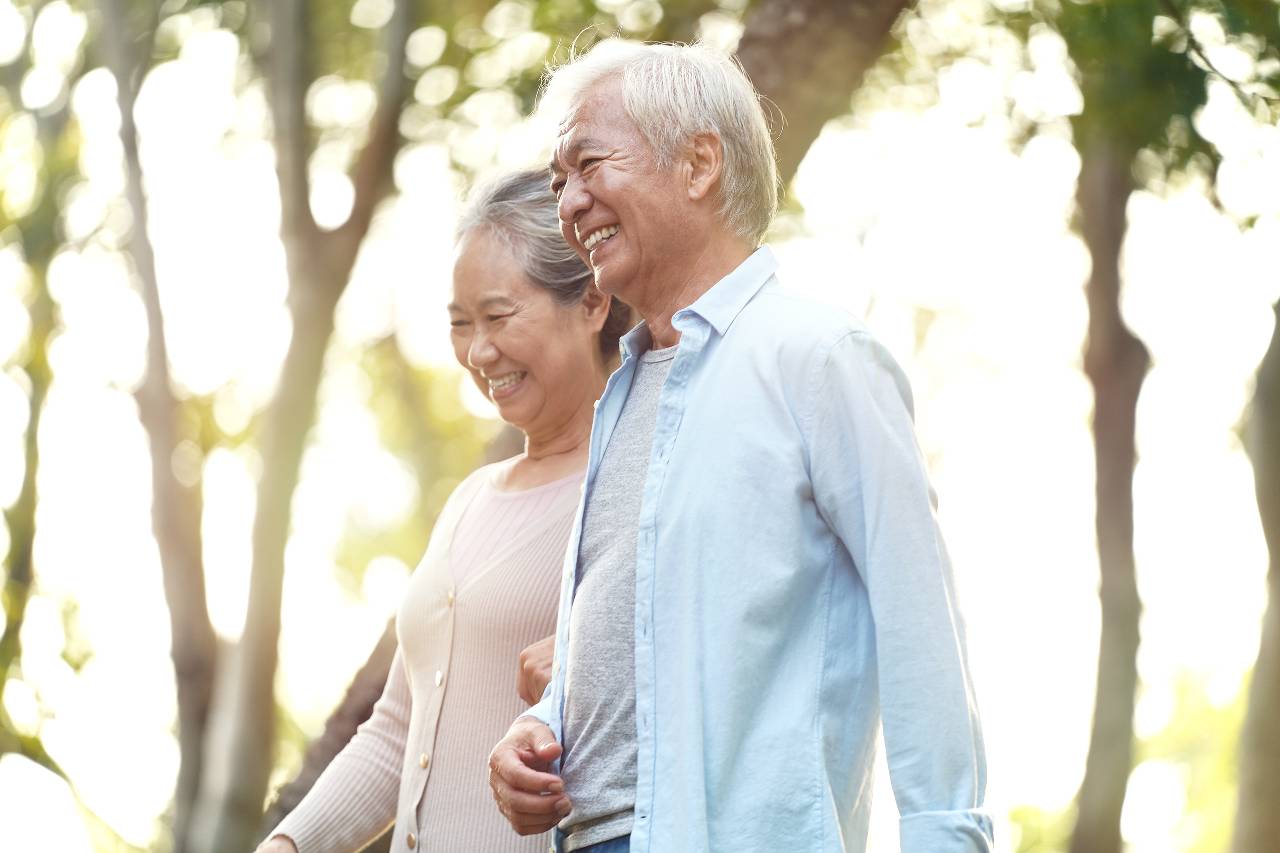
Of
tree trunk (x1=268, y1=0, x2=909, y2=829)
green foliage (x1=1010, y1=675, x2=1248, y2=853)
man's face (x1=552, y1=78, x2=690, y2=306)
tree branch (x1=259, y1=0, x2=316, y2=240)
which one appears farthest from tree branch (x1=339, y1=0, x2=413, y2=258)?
green foliage (x1=1010, y1=675, x2=1248, y2=853)

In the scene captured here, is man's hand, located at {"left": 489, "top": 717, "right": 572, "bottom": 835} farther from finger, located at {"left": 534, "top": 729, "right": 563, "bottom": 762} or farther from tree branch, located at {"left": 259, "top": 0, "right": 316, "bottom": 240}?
tree branch, located at {"left": 259, "top": 0, "right": 316, "bottom": 240}

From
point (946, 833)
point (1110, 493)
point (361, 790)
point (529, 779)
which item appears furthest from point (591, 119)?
point (1110, 493)

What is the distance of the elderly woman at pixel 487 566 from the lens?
2.69 meters

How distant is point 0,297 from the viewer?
29.7 ft

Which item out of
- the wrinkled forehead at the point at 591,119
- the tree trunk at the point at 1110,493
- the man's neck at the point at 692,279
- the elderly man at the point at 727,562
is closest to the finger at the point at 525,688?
the elderly man at the point at 727,562

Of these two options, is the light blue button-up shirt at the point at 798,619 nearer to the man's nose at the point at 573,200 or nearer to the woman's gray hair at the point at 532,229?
the man's nose at the point at 573,200

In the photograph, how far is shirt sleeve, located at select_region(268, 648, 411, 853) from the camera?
113 inches

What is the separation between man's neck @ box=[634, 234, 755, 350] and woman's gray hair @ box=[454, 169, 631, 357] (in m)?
0.47

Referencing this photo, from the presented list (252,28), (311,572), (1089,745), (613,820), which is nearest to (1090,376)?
(1089,745)

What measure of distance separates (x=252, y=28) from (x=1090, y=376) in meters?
5.37

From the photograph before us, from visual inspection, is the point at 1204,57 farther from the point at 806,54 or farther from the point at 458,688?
the point at 458,688

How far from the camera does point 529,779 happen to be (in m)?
2.19

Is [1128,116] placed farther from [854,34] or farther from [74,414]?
[74,414]

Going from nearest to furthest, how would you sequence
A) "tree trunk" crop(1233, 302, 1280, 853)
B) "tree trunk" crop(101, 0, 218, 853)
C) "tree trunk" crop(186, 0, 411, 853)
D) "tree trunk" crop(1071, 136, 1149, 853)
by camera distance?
"tree trunk" crop(186, 0, 411, 853) < "tree trunk" crop(1233, 302, 1280, 853) < "tree trunk" crop(101, 0, 218, 853) < "tree trunk" crop(1071, 136, 1149, 853)
